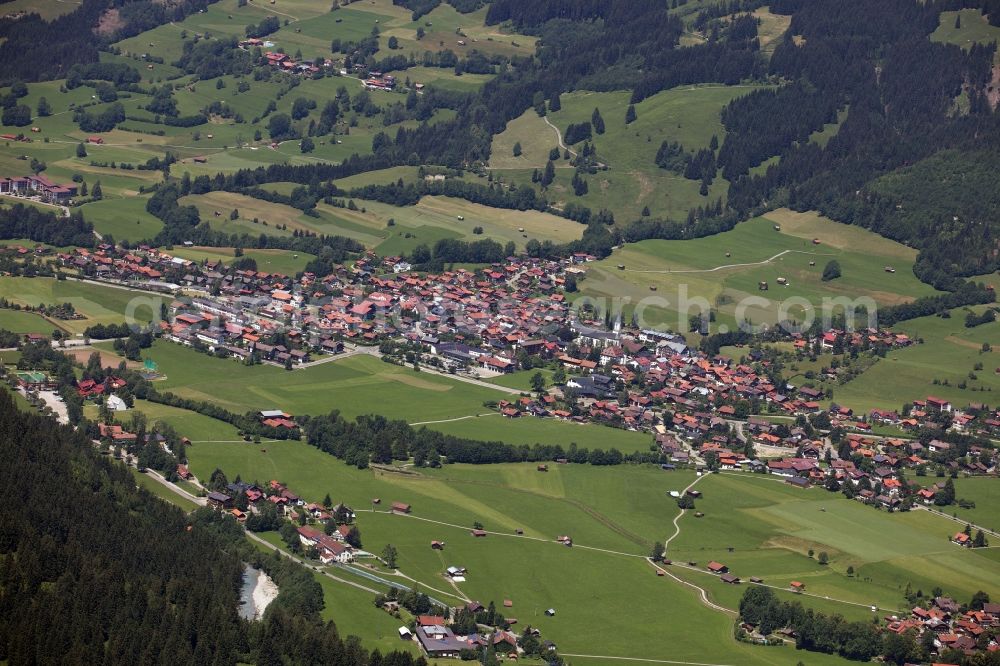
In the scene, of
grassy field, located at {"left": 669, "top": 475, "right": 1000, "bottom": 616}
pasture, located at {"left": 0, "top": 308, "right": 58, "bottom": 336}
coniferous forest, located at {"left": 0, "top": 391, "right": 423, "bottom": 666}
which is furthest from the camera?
pasture, located at {"left": 0, "top": 308, "right": 58, "bottom": 336}

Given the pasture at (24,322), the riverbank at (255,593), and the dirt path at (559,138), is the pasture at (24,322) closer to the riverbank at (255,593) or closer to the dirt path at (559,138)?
the riverbank at (255,593)

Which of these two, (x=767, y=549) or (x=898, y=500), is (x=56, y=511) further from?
(x=898, y=500)

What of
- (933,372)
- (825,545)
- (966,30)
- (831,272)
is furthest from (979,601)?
(966,30)

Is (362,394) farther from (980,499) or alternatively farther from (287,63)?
(287,63)

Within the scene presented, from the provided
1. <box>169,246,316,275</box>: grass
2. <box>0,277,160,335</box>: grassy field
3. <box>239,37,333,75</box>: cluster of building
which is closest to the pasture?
<box>0,277,160,335</box>: grassy field

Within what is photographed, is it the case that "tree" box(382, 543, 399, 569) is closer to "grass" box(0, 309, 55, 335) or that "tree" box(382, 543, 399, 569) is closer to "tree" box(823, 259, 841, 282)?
"grass" box(0, 309, 55, 335)
